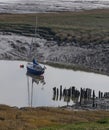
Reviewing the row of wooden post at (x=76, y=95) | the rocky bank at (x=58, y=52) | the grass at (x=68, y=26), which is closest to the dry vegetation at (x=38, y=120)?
the row of wooden post at (x=76, y=95)

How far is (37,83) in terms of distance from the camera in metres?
79.9

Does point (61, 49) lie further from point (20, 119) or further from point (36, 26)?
point (20, 119)

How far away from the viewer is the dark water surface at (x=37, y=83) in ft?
216

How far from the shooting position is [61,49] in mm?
99938

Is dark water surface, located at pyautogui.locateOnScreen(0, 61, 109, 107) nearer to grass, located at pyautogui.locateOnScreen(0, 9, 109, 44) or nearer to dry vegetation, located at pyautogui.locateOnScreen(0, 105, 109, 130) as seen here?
grass, located at pyautogui.locateOnScreen(0, 9, 109, 44)

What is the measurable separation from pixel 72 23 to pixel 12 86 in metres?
50.7

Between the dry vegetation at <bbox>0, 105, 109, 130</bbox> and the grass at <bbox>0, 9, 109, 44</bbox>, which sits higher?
the grass at <bbox>0, 9, 109, 44</bbox>

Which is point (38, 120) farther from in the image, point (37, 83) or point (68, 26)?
point (68, 26)

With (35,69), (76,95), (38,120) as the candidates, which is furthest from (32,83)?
(38,120)

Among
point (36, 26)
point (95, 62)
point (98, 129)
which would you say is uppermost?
point (36, 26)

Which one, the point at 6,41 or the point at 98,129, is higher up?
the point at 6,41

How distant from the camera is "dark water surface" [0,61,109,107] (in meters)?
65.7

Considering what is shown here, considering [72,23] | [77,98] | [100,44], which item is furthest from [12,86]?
[72,23]

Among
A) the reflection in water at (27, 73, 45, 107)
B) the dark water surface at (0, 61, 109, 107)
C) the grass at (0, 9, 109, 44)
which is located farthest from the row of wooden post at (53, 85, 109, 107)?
the grass at (0, 9, 109, 44)
